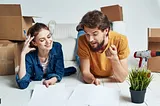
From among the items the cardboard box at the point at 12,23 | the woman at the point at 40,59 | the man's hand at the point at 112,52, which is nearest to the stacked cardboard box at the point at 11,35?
the cardboard box at the point at 12,23

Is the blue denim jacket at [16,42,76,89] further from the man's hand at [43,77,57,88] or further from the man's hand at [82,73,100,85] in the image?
the man's hand at [82,73,100,85]

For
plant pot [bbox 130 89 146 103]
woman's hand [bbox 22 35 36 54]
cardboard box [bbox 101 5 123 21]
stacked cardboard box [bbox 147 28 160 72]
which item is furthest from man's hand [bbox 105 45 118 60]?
cardboard box [bbox 101 5 123 21]

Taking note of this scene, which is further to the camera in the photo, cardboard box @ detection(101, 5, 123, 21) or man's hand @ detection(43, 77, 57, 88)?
cardboard box @ detection(101, 5, 123, 21)

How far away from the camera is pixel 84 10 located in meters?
3.26

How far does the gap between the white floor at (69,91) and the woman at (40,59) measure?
8 centimetres

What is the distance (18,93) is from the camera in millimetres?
1554

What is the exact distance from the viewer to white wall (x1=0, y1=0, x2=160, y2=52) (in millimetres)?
3221

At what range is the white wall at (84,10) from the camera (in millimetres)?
3221

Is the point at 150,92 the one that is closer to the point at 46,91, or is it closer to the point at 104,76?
the point at 104,76

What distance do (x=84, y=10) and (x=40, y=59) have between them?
162cm

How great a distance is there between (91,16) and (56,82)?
0.56 metres

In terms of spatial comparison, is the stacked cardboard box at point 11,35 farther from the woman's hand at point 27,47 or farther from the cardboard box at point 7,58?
the woman's hand at point 27,47

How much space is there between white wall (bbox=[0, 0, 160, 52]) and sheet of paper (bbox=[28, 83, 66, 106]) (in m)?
1.84

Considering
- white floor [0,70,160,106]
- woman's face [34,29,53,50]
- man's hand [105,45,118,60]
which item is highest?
woman's face [34,29,53,50]
